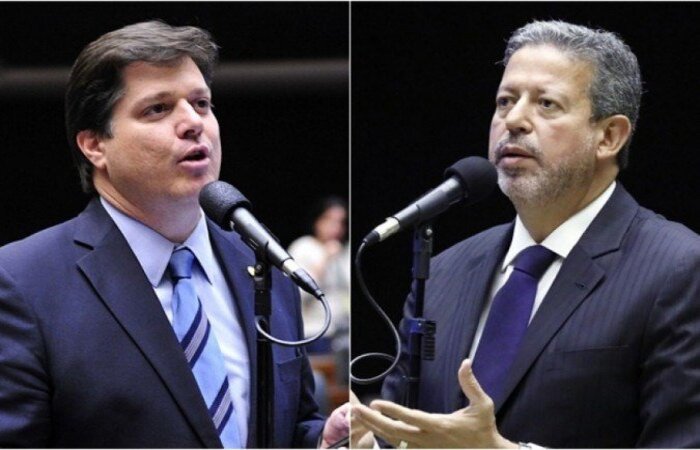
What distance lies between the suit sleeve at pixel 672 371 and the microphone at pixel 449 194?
1.59 ft

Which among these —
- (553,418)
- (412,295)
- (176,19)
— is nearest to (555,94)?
(412,295)

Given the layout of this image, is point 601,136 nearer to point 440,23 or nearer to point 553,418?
point 440,23

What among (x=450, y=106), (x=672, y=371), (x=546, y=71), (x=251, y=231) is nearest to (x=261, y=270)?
(x=251, y=231)

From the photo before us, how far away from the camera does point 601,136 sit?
2711 millimetres

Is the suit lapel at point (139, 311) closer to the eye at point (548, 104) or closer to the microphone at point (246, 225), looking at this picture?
the microphone at point (246, 225)

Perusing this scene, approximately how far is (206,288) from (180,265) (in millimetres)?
93

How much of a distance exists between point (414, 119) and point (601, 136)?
1.55 feet

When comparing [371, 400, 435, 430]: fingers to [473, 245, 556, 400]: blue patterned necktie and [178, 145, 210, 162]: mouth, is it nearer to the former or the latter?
[473, 245, 556, 400]: blue patterned necktie

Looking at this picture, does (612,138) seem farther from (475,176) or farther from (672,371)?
(672,371)

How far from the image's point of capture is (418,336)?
2.67 metres

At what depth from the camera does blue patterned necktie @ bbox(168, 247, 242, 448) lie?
271 cm

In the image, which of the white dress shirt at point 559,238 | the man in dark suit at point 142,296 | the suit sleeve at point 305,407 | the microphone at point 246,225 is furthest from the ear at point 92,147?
the white dress shirt at point 559,238

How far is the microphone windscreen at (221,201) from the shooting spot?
2443mm

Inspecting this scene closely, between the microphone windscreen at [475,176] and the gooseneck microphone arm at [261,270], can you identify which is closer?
the gooseneck microphone arm at [261,270]
